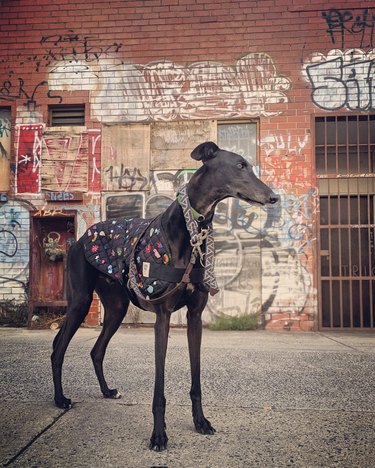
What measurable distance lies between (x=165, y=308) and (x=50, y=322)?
5.92 meters

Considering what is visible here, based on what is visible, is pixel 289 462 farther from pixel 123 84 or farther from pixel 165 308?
pixel 123 84

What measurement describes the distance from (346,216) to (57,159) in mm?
5788

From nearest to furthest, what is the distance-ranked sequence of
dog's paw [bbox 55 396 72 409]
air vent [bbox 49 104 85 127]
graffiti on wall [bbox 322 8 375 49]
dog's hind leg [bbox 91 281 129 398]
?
dog's paw [bbox 55 396 72 409]
dog's hind leg [bbox 91 281 129 398]
graffiti on wall [bbox 322 8 375 49]
air vent [bbox 49 104 85 127]

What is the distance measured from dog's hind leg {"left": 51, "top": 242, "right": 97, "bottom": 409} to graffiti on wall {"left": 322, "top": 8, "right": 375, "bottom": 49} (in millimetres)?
7082

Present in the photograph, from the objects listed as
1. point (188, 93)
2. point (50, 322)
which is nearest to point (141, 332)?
point (50, 322)

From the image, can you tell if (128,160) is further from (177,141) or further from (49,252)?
(49,252)

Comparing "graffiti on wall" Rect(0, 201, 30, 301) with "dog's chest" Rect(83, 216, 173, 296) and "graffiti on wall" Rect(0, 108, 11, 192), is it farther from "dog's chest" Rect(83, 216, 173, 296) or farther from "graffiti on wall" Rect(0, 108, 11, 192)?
"dog's chest" Rect(83, 216, 173, 296)

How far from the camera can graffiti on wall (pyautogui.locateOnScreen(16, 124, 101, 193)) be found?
328 inches

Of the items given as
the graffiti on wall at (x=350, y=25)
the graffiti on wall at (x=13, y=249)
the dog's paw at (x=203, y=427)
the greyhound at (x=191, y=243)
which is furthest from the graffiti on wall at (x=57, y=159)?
the dog's paw at (x=203, y=427)

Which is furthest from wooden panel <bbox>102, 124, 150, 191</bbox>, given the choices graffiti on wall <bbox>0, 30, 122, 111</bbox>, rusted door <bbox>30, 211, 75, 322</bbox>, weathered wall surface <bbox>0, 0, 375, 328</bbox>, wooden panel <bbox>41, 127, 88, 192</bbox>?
graffiti on wall <bbox>0, 30, 122, 111</bbox>

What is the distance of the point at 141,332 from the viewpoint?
24.7 feet

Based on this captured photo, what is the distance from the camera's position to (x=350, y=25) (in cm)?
804

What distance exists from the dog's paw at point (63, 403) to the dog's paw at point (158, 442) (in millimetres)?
960

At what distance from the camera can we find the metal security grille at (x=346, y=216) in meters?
7.92
